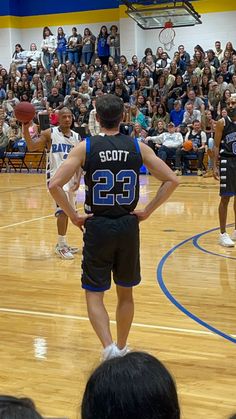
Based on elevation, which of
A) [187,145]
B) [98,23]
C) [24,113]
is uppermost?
[98,23]

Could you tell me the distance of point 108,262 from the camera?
4.41 m

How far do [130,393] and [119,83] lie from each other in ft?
64.1

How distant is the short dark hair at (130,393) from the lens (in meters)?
1.31

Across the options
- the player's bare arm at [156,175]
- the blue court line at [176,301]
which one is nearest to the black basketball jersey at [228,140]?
the blue court line at [176,301]

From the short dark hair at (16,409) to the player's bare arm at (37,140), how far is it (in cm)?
562

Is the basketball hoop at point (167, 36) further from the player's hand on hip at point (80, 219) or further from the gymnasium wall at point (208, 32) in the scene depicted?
the player's hand on hip at point (80, 219)

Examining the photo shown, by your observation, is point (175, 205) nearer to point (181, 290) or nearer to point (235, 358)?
point (181, 290)

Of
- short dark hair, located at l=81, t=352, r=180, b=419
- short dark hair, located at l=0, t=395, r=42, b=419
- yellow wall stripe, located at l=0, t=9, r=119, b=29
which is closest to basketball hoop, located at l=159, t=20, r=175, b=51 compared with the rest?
yellow wall stripe, located at l=0, t=9, r=119, b=29

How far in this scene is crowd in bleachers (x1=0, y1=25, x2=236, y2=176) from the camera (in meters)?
18.8

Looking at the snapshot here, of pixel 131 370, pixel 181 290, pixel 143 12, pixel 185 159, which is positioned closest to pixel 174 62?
pixel 143 12

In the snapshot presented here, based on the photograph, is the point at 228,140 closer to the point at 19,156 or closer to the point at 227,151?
the point at 227,151

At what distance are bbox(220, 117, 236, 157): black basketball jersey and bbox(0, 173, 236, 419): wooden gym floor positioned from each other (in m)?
1.24

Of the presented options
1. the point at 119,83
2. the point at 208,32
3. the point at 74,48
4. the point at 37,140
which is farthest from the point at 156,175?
the point at 74,48

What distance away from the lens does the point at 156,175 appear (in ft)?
14.8
